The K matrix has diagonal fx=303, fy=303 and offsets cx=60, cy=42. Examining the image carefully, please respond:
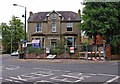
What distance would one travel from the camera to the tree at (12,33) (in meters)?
80.3

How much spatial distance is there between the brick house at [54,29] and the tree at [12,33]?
26821mm

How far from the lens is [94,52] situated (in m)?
34.0

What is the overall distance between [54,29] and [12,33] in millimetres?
31254

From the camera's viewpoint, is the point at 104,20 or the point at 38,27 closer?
the point at 104,20

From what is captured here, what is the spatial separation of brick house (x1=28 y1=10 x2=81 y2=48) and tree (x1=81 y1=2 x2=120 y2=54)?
1761 cm

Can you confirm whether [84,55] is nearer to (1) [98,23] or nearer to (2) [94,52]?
(2) [94,52]

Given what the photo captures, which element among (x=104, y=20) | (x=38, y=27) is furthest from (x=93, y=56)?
(x=38, y=27)

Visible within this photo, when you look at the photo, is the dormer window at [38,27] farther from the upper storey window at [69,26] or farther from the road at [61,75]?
the road at [61,75]

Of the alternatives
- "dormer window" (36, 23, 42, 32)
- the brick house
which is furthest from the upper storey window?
"dormer window" (36, 23, 42, 32)

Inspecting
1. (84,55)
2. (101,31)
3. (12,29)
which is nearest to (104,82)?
(101,31)

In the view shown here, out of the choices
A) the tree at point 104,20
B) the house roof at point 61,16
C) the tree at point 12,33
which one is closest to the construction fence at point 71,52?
the tree at point 104,20

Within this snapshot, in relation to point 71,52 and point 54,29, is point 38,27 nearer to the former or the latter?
point 54,29

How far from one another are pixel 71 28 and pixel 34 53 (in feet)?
50.6

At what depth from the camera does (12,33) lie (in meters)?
81.4
